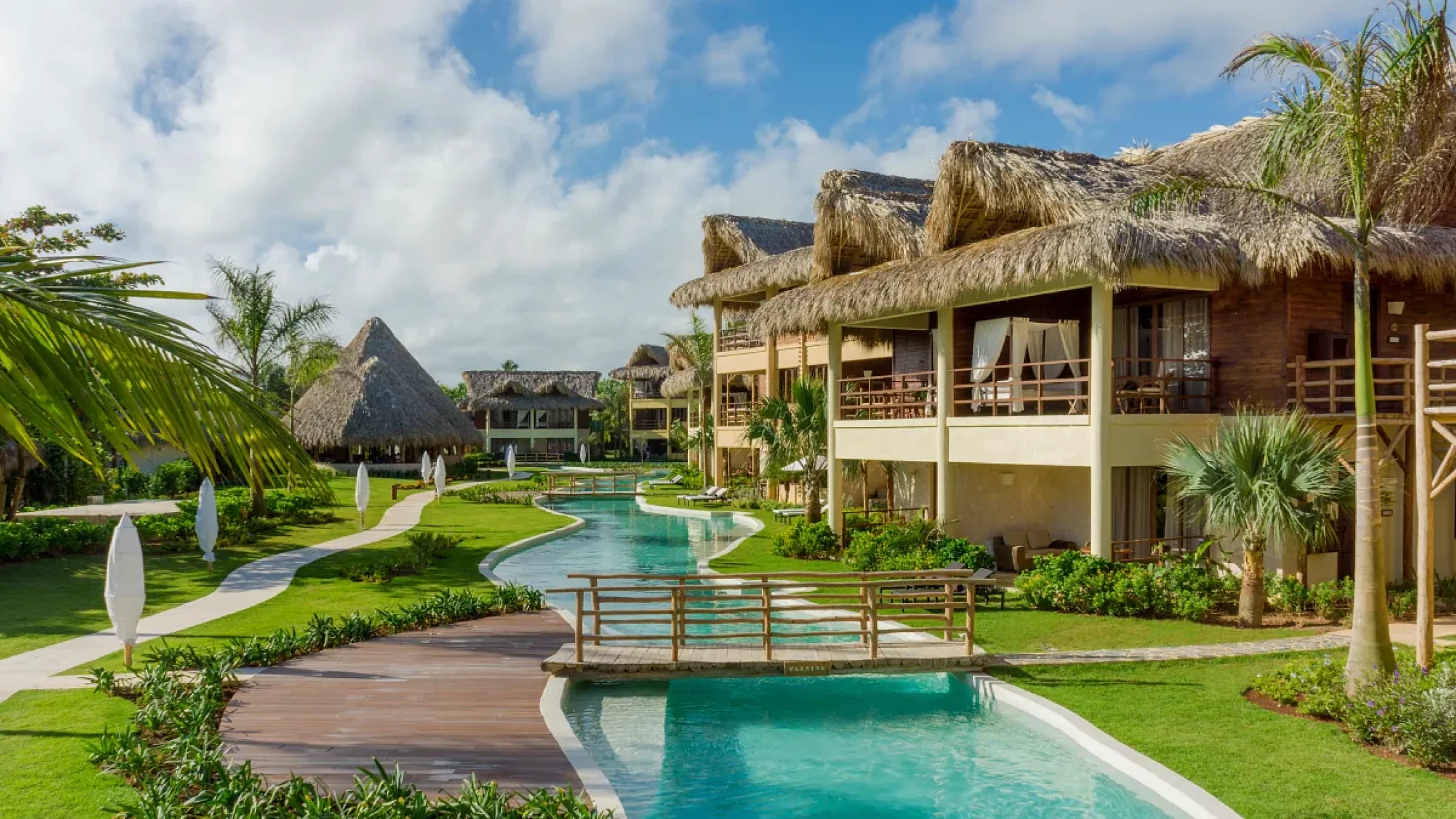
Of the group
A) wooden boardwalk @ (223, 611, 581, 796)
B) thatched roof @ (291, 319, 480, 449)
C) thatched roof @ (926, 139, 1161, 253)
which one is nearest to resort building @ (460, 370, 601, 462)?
thatched roof @ (291, 319, 480, 449)

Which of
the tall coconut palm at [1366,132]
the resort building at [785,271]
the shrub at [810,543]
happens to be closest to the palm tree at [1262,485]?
the tall coconut palm at [1366,132]

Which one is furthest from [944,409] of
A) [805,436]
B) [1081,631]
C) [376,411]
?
[376,411]

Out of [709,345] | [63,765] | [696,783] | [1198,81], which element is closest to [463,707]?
[696,783]

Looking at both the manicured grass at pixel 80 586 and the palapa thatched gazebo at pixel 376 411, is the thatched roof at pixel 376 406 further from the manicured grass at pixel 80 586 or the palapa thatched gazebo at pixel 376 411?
the manicured grass at pixel 80 586

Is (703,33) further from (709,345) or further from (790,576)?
(709,345)

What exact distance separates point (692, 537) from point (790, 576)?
1313cm

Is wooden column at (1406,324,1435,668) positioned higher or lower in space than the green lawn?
higher

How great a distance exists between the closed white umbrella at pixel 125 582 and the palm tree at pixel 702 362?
24.9 meters

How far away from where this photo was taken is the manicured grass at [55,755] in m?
6.42

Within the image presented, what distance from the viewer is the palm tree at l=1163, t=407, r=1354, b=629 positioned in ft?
37.3

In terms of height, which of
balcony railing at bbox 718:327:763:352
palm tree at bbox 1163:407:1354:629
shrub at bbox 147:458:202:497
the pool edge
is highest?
balcony railing at bbox 718:327:763:352

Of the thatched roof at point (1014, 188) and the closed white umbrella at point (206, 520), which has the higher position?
the thatched roof at point (1014, 188)

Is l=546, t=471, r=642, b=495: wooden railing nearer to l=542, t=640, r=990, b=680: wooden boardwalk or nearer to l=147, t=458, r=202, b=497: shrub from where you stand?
l=147, t=458, r=202, b=497: shrub

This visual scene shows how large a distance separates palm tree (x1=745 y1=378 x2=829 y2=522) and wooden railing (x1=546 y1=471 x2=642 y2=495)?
1352 centimetres
